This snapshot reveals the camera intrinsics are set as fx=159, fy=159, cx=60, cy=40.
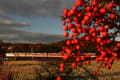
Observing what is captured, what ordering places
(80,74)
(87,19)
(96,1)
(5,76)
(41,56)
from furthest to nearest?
(41,56) → (80,74) → (5,76) → (96,1) → (87,19)

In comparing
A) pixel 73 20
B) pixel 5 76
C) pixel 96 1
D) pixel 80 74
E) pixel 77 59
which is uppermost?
pixel 96 1

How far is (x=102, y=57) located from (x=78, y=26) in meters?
0.54

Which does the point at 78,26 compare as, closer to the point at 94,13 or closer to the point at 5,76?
the point at 94,13

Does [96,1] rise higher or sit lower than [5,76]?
higher

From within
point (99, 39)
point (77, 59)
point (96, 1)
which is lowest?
point (77, 59)

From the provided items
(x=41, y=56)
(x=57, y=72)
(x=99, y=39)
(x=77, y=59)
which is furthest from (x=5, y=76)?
(x=41, y=56)

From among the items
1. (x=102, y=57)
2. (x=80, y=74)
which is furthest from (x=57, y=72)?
(x=102, y=57)

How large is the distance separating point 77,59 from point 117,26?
31.4 inches

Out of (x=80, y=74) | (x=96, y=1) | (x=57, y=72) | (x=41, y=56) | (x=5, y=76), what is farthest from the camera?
(x=41, y=56)

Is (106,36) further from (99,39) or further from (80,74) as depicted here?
(80,74)

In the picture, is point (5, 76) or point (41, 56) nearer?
point (5, 76)

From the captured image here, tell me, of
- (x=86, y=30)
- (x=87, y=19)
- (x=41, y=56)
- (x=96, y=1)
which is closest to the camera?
(x=87, y=19)

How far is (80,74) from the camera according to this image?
6895mm

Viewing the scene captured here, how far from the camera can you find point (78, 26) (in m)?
2.10
